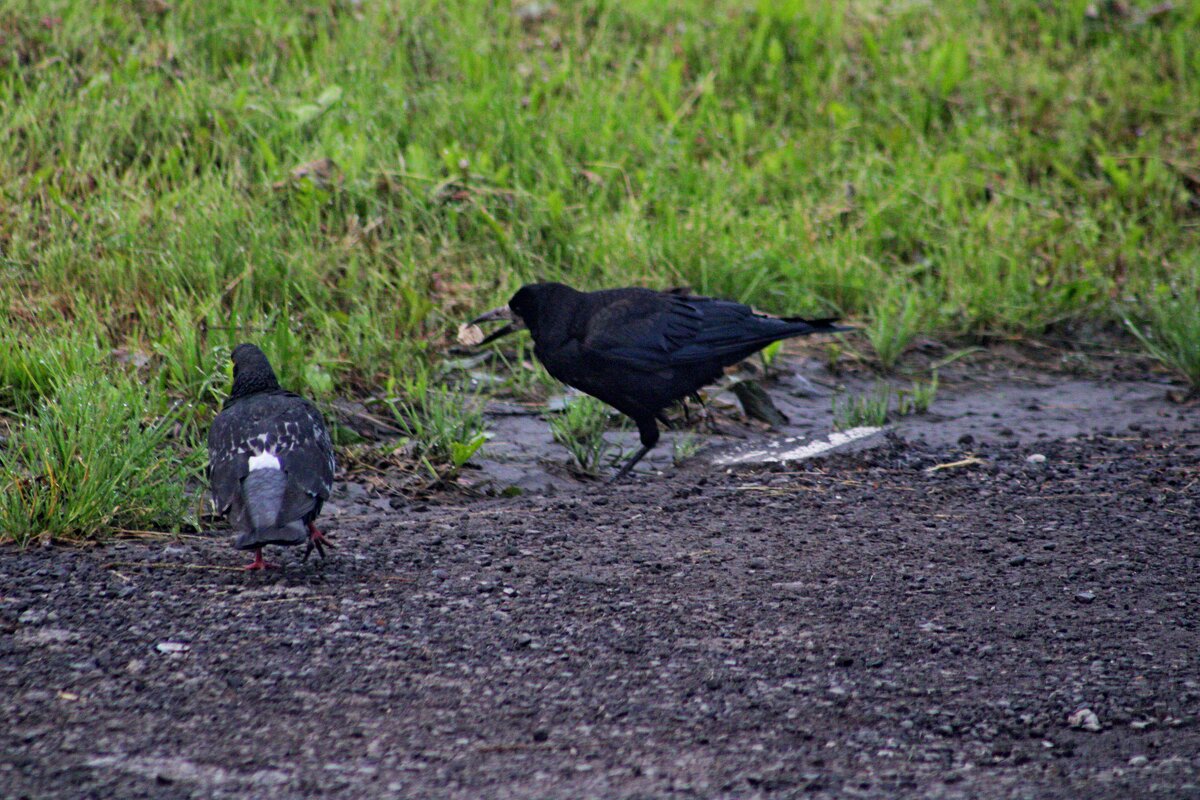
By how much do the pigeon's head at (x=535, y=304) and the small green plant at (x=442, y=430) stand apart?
1.29 feet

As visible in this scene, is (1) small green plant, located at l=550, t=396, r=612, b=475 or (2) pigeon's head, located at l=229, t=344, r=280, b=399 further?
(1) small green plant, located at l=550, t=396, r=612, b=475

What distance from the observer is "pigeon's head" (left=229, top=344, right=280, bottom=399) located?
4375 mm

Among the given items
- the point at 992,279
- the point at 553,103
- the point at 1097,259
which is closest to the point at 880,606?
the point at 992,279

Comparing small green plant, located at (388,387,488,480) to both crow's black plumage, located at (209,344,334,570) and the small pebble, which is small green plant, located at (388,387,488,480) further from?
the small pebble

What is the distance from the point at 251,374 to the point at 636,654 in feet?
6.11

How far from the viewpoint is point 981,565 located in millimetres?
3969

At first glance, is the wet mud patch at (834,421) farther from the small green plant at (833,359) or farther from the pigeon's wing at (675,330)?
the pigeon's wing at (675,330)

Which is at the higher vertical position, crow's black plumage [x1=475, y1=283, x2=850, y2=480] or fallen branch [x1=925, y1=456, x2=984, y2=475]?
crow's black plumage [x1=475, y1=283, x2=850, y2=480]

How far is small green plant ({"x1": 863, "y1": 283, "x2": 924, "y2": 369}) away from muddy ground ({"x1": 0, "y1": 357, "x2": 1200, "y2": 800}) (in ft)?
5.00

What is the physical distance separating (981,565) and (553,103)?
480 cm

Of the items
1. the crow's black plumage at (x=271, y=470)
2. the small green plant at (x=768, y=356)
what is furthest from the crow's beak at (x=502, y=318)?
the crow's black plumage at (x=271, y=470)

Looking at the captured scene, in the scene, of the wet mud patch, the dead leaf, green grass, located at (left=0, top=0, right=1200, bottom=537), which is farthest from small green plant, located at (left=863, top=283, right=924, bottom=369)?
the dead leaf

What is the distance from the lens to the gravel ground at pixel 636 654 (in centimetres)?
262

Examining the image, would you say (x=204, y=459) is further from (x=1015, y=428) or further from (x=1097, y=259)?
(x=1097, y=259)
